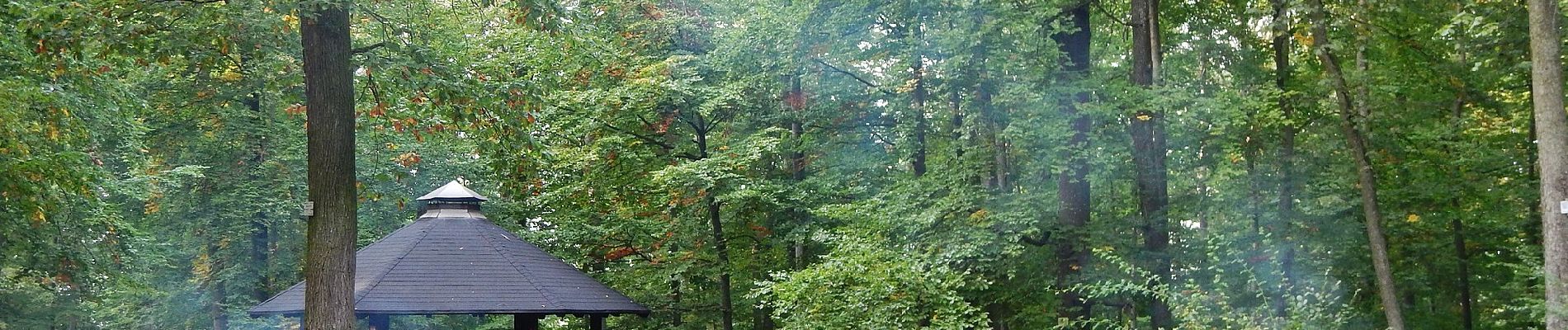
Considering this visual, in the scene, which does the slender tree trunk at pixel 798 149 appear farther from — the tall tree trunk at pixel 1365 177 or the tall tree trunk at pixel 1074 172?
the tall tree trunk at pixel 1365 177

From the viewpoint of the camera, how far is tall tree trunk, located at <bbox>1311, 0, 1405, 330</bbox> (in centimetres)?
1383

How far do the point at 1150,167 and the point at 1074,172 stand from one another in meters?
1.21

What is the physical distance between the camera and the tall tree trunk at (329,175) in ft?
27.7

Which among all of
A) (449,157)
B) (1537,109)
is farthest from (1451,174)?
(449,157)

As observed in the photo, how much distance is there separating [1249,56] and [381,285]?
998cm

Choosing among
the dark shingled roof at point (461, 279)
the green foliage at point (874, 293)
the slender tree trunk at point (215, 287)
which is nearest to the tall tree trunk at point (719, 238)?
the dark shingled roof at point (461, 279)

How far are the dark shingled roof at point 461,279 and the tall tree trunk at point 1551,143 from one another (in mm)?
8308

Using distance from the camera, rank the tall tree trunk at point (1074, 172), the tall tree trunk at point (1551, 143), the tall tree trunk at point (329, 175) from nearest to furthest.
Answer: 1. the tall tree trunk at point (329, 175)
2. the tall tree trunk at point (1551, 143)
3. the tall tree trunk at point (1074, 172)

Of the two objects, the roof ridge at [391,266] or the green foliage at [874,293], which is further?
the roof ridge at [391,266]

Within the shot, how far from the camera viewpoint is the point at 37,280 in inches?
636

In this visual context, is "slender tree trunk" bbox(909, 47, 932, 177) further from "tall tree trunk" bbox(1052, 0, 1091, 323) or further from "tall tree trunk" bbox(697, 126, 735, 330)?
"tall tree trunk" bbox(697, 126, 735, 330)

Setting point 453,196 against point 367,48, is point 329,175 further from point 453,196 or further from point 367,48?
point 453,196

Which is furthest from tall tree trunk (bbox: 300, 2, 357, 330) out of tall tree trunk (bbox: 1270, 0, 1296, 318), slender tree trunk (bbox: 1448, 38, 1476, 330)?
slender tree trunk (bbox: 1448, 38, 1476, 330)

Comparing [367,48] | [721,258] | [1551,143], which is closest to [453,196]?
[721,258]
